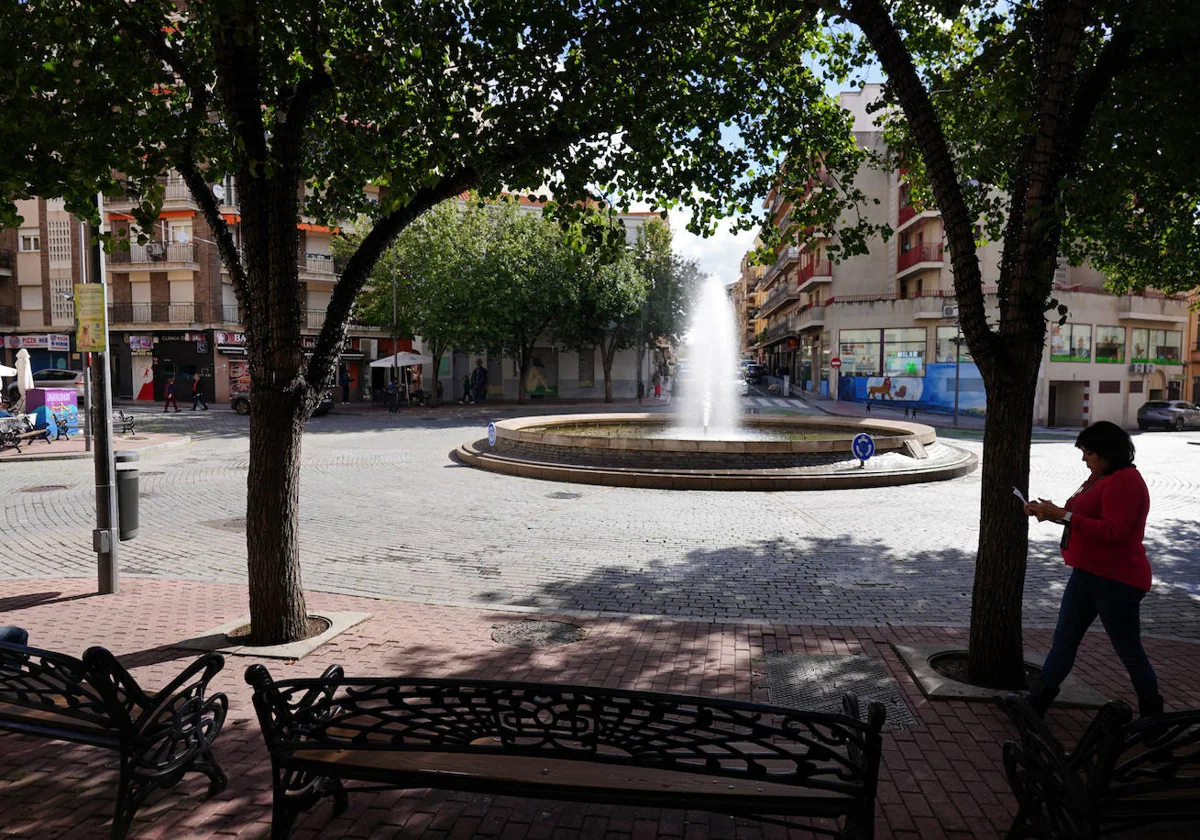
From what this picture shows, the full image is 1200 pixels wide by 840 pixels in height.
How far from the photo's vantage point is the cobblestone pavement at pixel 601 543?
6.82 metres

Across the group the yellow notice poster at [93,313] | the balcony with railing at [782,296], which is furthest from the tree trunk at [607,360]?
the yellow notice poster at [93,313]

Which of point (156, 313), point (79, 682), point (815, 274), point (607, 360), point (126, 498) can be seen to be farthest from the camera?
point (815, 274)

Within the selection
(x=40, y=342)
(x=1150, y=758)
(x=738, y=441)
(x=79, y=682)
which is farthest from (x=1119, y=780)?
(x=40, y=342)

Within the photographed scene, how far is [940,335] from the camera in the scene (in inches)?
1588

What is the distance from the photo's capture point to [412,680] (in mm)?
2824

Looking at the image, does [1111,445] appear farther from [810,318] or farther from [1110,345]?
[810,318]

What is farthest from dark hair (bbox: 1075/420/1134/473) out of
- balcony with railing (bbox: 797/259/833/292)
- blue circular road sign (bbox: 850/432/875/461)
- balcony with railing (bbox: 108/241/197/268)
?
balcony with railing (bbox: 797/259/833/292)

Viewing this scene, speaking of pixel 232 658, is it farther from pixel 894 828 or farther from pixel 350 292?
pixel 894 828

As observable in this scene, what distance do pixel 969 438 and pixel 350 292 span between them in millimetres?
25369

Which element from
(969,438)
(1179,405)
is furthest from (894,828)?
(1179,405)

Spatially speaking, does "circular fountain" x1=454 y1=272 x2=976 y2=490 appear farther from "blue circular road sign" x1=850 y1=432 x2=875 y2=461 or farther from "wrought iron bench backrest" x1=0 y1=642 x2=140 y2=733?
"wrought iron bench backrest" x1=0 y1=642 x2=140 y2=733

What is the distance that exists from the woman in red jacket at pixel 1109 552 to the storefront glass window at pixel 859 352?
41.1 metres

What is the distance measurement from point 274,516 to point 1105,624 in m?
5.09

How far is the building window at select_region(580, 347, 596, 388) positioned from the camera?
4969 centimetres
